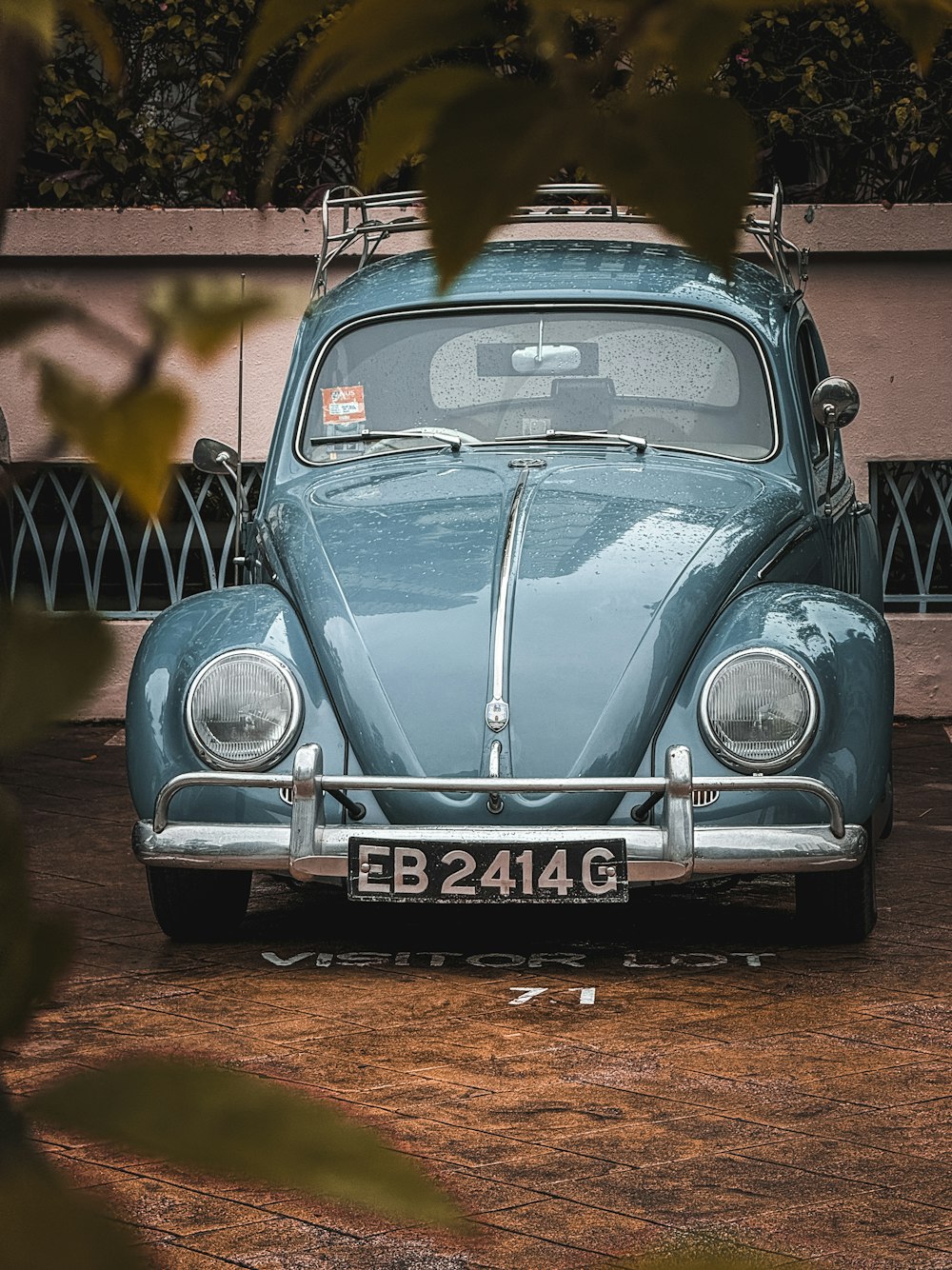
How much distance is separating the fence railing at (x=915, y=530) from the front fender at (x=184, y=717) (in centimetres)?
424

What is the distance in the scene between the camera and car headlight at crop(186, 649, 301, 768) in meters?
4.19

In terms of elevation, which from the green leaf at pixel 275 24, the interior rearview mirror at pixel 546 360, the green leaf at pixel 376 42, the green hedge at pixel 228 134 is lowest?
the green leaf at pixel 376 42

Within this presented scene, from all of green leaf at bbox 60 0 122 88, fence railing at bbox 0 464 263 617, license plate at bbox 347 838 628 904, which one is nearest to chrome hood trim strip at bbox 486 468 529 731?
license plate at bbox 347 838 628 904

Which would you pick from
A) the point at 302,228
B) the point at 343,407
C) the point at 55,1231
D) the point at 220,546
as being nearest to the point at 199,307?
the point at 55,1231

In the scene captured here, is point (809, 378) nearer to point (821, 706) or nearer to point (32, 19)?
point (821, 706)

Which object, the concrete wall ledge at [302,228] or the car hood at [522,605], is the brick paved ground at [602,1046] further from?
the concrete wall ledge at [302,228]

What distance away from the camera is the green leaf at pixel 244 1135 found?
0.53m

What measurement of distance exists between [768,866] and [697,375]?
160 centimetres

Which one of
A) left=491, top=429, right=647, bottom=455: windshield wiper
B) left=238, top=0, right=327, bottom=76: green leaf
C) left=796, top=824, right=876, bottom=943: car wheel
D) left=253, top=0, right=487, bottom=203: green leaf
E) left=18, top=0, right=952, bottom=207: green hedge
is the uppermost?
left=18, top=0, right=952, bottom=207: green hedge

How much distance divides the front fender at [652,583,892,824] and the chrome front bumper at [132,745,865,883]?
53 millimetres

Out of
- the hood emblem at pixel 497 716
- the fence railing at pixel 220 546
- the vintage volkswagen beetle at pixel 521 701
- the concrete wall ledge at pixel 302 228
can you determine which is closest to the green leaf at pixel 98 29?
the vintage volkswagen beetle at pixel 521 701

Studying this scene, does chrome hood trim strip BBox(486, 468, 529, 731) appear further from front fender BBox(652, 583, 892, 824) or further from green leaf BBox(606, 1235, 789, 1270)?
green leaf BBox(606, 1235, 789, 1270)

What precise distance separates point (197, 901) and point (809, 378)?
7.90 ft

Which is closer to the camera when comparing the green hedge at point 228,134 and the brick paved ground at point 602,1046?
the brick paved ground at point 602,1046
